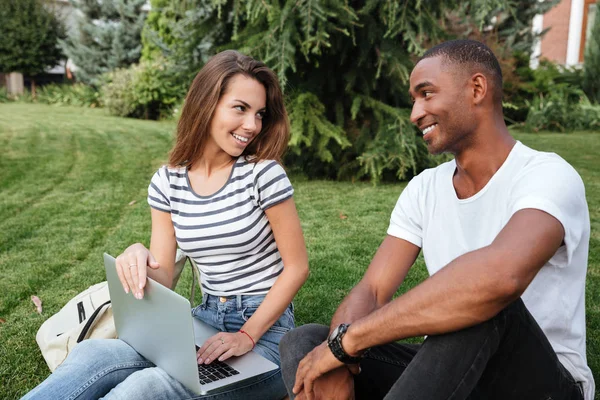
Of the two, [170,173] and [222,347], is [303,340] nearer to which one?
[222,347]

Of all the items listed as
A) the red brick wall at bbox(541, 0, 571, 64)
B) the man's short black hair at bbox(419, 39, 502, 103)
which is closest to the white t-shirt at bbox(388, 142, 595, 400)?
the man's short black hair at bbox(419, 39, 502, 103)

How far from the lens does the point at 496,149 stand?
190 centimetres

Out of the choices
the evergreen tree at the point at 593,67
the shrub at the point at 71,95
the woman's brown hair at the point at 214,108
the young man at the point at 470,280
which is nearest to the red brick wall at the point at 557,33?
the evergreen tree at the point at 593,67

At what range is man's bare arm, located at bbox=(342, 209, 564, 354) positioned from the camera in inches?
57.1

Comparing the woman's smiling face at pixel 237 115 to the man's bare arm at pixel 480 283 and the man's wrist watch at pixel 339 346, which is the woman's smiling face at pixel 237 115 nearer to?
the man's wrist watch at pixel 339 346

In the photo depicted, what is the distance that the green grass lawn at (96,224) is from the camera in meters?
3.51

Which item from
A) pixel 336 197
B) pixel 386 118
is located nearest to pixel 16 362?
pixel 336 197

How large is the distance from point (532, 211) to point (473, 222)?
31 centimetres

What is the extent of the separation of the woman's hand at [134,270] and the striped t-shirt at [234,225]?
9.5 inches

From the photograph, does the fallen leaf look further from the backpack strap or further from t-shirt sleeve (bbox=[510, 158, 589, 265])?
t-shirt sleeve (bbox=[510, 158, 589, 265])

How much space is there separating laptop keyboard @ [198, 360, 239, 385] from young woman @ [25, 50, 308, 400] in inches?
3.0

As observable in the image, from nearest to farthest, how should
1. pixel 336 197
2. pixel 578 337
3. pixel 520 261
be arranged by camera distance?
pixel 520 261 < pixel 578 337 < pixel 336 197

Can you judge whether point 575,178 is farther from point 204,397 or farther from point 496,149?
point 204,397

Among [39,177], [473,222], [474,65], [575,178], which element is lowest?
[39,177]
